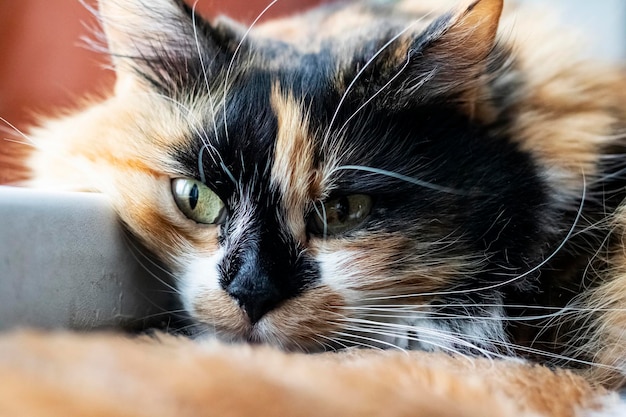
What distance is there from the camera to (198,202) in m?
0.93

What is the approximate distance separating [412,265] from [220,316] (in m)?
0.30

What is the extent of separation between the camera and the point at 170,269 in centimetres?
96

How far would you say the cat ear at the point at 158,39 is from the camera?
930 mm

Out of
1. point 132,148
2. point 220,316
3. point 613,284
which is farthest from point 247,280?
point 613,284

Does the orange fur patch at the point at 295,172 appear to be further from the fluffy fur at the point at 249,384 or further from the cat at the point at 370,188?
the fluffy fur at the point at 249,384

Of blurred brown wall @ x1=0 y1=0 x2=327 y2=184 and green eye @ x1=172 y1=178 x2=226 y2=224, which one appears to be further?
blurred brown wall @ x1=0 y1=0 x2=327 y2=184

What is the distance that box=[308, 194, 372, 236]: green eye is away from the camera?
887mm

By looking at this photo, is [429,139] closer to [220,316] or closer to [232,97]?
[232,97]

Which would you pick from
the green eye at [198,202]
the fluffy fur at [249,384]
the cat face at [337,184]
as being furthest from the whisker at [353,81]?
the fluffy fur at [249,384]

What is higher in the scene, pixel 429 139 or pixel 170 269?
pixel 429 139

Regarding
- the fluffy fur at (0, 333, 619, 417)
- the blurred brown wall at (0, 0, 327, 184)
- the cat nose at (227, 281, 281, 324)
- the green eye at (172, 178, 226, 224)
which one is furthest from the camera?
the blurred brown wall at (0, 0, 327, 184)

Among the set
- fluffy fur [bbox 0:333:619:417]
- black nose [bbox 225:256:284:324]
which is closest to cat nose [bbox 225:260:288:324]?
black nose [bbox 225:256:284:324]

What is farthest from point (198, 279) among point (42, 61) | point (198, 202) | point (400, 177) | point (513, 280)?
point (42, 61)

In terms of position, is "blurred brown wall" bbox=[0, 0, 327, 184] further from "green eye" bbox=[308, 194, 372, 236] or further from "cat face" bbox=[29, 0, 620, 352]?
"green eye" bbox=[308, 194, 372, 236]
